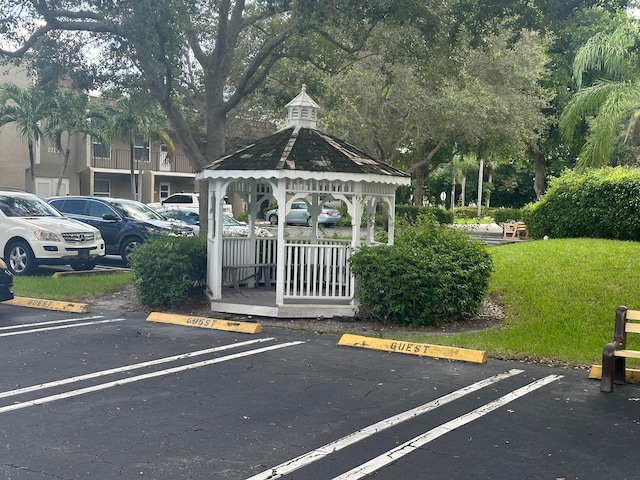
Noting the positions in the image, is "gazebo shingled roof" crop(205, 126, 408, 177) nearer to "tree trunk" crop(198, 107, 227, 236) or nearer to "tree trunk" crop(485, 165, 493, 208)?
"tree trunk" crop(198, 107, 227, 236)

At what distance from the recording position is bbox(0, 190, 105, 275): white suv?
50.2 feet

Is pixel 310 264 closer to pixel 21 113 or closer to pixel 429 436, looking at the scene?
pixel 429 436

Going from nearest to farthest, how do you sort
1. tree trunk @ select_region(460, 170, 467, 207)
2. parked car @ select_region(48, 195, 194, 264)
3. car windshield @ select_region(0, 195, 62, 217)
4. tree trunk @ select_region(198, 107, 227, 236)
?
tree trunk @ select_region(198, 107, 227, 236), car windshield @ select_region(0, 195, 62, 217), parked car @ select_region(48, 195, 194, 264), tree trunk @ select_region(460, 170, 467, 207)

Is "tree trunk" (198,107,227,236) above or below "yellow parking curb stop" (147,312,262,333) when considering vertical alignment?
above

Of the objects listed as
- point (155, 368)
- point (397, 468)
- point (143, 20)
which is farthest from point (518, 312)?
point (143, 20)

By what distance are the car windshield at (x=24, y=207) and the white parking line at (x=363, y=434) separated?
1199 centimetres

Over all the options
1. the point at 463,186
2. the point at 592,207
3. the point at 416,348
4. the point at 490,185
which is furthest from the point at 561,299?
the point at 463,186

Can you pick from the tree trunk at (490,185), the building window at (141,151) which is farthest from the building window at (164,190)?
the tree trunk at (490,185)

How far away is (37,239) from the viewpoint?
50.0 feet

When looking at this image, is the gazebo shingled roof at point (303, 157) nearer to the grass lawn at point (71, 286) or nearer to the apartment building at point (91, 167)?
the grass lawn at point (71, 286)

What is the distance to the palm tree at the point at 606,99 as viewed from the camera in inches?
854

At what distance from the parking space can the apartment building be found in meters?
30.7

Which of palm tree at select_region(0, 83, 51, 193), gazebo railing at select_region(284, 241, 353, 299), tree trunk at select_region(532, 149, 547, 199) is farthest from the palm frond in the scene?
palm tree at select_region(0, 83, 51, 193)

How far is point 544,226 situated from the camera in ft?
67.0
